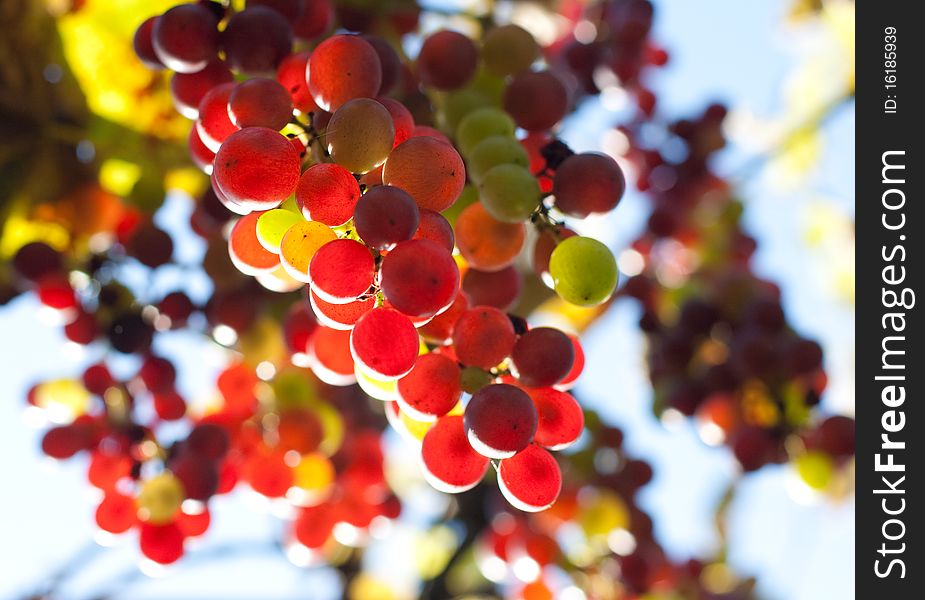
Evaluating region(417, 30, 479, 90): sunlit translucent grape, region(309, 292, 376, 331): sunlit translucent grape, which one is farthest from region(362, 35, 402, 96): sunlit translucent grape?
region(309, 292, 376, 331): sunlit translucent grape

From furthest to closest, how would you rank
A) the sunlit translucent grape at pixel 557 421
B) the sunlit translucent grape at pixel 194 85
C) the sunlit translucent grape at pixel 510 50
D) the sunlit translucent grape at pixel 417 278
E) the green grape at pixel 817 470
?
the green grape at pixel 817 470 < the sunlit translucent grape at pixel 510 50 < the sunlit translucent grape at pixel 194 85 < the sunlit translucent grape at pixel 557 421 < the sunlit translucent grape at pixel 417 278

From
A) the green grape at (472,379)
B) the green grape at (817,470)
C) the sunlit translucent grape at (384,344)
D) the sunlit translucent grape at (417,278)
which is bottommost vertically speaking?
the green grape at (817,470)

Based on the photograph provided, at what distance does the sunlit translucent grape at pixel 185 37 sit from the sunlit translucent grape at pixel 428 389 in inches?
14.3

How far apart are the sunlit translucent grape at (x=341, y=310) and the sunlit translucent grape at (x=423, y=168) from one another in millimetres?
89

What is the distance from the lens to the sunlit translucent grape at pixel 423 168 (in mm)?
566

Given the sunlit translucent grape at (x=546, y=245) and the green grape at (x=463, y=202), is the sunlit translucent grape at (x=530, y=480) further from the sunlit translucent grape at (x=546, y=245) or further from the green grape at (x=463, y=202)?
the green grape at (x=463, y=202)

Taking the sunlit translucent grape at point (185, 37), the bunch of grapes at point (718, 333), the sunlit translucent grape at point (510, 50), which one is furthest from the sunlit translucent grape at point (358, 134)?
the bunch of grapes at point (718, 333)

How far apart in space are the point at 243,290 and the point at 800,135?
1.30m

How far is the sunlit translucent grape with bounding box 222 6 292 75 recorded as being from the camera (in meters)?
0.70

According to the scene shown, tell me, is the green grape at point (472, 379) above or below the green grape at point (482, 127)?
below

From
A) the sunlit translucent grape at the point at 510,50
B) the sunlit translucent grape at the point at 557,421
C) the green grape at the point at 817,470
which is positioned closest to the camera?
the sunlit translucent grape at the point at 557,421
